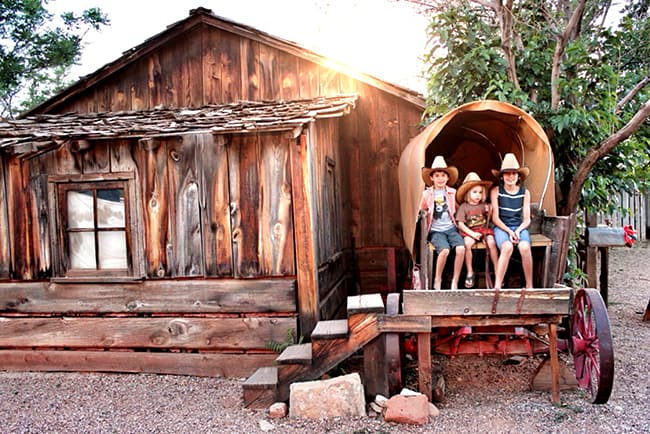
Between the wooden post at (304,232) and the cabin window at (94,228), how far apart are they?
2026 millimetres

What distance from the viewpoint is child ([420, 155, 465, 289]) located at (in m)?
4.79

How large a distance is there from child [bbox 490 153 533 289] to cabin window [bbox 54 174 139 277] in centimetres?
413

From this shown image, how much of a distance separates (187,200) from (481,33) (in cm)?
448

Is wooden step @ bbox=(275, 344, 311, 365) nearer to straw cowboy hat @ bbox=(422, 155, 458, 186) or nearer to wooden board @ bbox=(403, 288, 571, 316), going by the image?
wooden board @ bbox=(403, 288, 571, 316)

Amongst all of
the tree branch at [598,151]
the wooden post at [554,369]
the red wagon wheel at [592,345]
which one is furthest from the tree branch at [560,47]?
the wooden post at [554,369]

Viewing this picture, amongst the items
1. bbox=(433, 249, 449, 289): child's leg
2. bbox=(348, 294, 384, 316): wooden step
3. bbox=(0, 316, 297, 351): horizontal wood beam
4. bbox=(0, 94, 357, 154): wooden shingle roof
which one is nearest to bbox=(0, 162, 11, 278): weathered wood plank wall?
bbox=(0, 94, 357, 154): wooden shingle roof

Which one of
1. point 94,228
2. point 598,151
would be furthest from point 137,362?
point 598,151

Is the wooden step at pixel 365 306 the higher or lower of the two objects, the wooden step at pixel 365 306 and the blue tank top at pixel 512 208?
the lower

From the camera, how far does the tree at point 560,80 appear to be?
20.7 feet

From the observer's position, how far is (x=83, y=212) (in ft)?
20.1

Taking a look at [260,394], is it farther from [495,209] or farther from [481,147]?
[481,147]

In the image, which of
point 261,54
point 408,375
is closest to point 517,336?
point 408,375

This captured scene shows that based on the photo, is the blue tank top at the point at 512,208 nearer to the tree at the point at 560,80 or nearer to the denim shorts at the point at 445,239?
the denim shorts at the point at 445,239

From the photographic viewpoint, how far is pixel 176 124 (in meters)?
5.89
